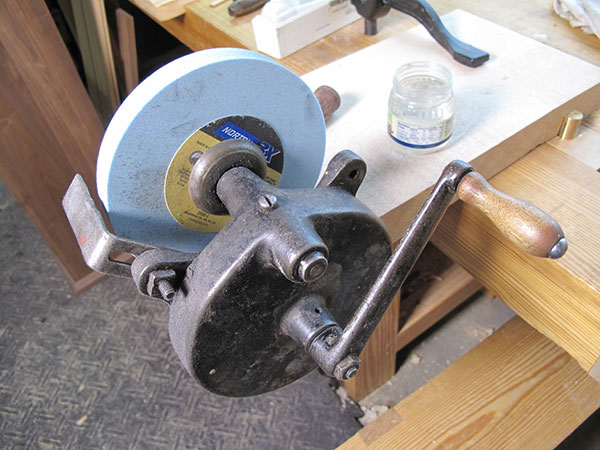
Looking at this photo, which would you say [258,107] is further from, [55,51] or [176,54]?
[176,54]

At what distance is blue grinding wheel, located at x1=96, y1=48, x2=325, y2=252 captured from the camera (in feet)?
1.57

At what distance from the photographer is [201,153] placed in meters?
0.53

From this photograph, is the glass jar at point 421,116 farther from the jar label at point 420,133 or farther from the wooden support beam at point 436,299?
the wooden support beam at point 436,299

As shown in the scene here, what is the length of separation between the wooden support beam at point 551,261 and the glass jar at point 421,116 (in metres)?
0.11

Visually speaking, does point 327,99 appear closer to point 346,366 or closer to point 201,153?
point 201,153

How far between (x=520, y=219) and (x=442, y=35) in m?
0.50

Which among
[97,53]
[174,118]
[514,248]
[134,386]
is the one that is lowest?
[134,386]

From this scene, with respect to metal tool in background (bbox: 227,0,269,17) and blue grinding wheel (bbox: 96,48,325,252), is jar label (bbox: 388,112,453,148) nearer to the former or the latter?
blue grinding wheel (bbox: 96,48,325,252)

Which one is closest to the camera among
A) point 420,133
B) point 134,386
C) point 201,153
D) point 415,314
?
point 201,153

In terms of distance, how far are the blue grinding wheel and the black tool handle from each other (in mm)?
376

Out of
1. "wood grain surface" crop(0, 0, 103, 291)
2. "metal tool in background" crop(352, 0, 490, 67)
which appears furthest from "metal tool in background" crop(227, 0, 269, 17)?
"wood grain surface" crop(0, 0, 103, 291)

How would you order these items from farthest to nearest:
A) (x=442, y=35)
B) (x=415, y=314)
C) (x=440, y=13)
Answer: (x=415, y=314) → (x=440, y=13) → (x=442, y=35)

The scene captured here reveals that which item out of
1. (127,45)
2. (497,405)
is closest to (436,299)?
(497,405)

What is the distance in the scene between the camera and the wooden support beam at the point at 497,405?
0.89 m
